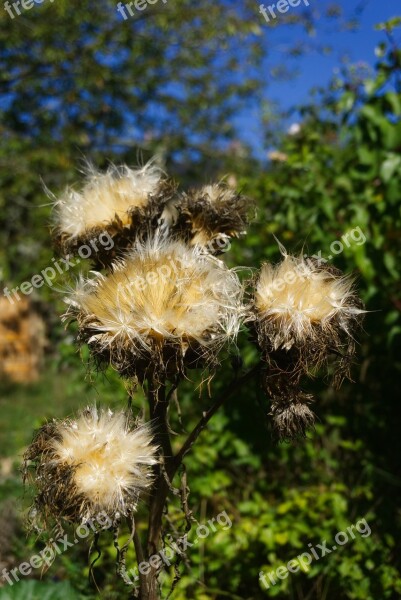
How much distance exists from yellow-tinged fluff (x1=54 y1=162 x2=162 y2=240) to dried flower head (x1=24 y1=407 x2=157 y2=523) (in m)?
0.50

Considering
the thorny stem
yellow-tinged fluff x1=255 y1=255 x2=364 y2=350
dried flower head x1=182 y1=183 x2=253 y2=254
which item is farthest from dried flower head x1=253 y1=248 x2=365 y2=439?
dried flower head x1=182 y1=183 x2=253 y2=254

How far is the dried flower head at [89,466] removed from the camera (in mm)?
1233

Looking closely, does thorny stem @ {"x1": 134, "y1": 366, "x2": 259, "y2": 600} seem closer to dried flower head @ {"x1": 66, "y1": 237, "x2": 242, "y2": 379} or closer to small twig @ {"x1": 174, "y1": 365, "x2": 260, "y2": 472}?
small twig @ {"x1": 174, "y1": 365, "x2": 260, "y2": 472}

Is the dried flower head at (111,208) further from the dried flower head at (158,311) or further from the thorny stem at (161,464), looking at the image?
the thorny stem at (161,464)

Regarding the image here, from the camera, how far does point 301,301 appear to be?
4.22ft

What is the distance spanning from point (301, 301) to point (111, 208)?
1.91 ft

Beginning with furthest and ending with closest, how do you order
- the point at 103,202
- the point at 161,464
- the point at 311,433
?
the point at 311,433, the point at 103,202, the point at 161,464

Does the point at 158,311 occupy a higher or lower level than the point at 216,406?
higher

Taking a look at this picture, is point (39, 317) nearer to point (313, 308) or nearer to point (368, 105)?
point (368, 105)

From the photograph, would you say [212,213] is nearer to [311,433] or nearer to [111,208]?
[111,208]

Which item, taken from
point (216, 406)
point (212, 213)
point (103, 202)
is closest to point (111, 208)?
point (103, 202)

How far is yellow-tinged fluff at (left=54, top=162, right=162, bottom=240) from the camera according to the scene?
1565 millimetres

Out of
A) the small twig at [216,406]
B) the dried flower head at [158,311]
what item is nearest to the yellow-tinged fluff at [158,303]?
the dried flower head at [158,311]

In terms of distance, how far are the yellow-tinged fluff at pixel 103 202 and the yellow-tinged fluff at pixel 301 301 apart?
421mm
